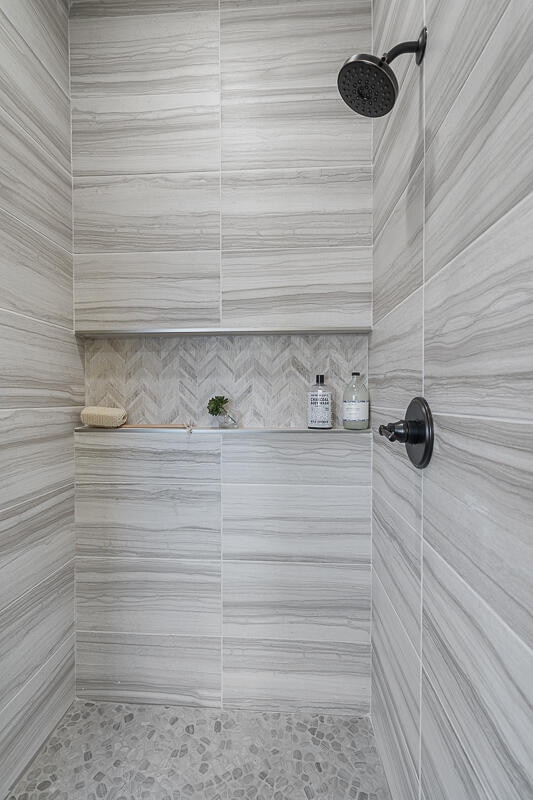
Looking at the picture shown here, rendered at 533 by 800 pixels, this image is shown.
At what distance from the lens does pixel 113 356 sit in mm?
1430

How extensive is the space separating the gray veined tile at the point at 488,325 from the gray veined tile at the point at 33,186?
3.49 feet

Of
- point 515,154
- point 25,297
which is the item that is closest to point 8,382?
point 25,297

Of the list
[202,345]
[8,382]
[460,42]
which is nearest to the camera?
[460,42]

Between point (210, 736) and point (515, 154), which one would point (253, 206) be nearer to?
point (515, 154)

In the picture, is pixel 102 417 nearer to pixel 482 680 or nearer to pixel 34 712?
pixel 34 712

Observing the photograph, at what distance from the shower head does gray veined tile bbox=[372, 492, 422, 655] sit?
844mm

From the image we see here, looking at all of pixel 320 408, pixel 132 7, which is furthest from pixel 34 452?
pixel 132 7

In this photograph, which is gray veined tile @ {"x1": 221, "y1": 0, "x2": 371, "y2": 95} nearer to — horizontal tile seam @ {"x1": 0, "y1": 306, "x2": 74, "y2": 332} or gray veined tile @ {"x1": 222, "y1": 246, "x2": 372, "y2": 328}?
gray veined tile @ {"x1": 222, "y1": 246, "x2": 372, "y2": 328}

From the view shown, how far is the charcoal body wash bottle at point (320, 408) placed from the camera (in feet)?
4.26

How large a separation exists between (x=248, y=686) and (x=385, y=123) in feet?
5.61

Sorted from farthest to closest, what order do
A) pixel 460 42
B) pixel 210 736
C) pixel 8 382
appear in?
1. pixel 210 736
2. pixel 8 382
3. pixel 460 42

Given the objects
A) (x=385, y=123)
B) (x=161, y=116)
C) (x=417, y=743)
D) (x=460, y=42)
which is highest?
(x=161, y=116)

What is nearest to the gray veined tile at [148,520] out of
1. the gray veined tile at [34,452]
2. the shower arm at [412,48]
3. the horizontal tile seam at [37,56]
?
the gray veined tile at [34,452]

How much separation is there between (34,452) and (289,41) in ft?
4.74
